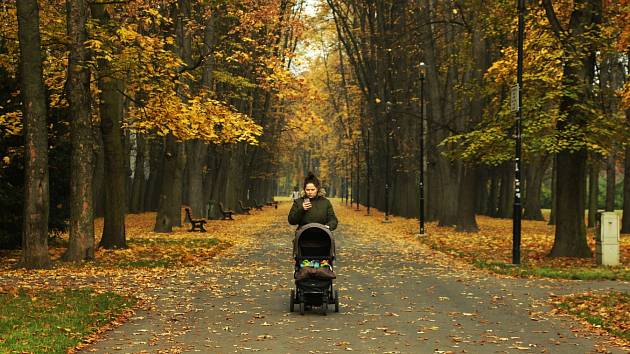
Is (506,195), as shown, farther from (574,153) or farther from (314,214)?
(314,214)

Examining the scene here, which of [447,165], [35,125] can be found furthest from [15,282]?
[447,165]

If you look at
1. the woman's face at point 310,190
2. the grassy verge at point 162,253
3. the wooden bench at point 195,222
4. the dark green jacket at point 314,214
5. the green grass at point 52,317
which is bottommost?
the green grass at point 52,317

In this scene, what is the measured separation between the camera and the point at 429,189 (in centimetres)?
4562

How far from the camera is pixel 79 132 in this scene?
18.2m

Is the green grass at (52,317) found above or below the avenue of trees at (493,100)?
below

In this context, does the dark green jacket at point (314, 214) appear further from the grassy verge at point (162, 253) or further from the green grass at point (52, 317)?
the grassy verge at point (162, 253)

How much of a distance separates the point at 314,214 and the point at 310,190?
14.4 inches

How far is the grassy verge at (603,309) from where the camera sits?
35.2 ft

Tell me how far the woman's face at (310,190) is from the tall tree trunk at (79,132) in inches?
332

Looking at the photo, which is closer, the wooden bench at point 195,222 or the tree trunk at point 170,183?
the tree trunk at point 170,183

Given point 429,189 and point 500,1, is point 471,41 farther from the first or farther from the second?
point 429,189

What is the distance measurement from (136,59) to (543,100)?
1049 cm

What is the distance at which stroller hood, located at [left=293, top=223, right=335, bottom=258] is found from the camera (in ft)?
37.5

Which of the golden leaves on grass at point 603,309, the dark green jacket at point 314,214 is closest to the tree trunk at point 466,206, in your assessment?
the golden leaves on grass at point 603,309
